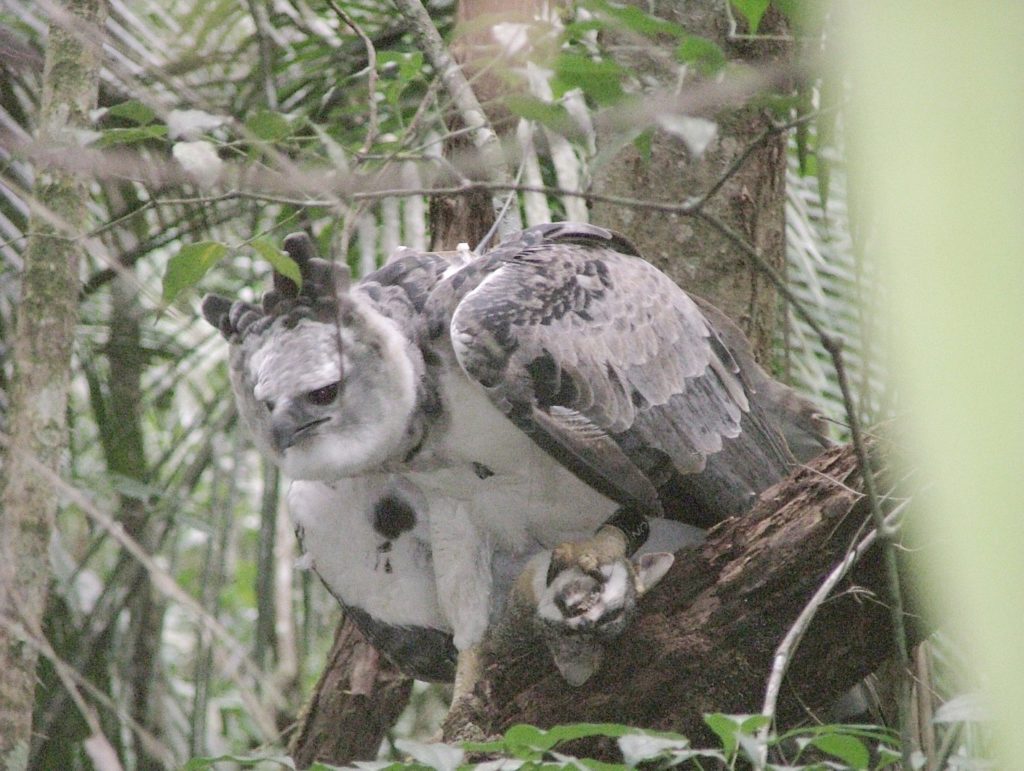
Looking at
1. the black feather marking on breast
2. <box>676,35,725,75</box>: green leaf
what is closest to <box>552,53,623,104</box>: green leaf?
<box>676,35,725,75</box>: green leaf

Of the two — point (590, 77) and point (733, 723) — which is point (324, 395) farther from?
point (733, 723)

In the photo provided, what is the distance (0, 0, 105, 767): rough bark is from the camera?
201 centimetres

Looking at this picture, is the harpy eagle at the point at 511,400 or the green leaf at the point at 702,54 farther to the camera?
the harpy eagle at the point at 511,400

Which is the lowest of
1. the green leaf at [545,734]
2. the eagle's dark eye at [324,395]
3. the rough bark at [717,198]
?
the green leaf at [545,734]

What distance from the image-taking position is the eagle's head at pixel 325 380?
2141mm

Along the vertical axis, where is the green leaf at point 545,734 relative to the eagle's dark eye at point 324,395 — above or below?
below

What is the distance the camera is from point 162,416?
404cm

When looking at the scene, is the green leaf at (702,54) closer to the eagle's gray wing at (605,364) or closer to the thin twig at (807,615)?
Result: the thin twig at (807,615)

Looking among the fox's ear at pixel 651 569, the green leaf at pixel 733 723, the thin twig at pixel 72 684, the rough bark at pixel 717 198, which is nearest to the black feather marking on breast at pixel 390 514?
the fox's ear at pixel 651 569

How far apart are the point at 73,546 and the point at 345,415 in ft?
10.1

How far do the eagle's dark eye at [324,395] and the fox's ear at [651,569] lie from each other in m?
0.68

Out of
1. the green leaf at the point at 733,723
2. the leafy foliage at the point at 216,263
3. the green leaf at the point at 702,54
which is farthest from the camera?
the leafy foliage at the point at 216,263

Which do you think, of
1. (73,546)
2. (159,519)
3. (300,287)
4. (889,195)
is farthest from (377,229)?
(889,195)

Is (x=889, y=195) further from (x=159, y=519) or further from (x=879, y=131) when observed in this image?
(x=159, y=519)
